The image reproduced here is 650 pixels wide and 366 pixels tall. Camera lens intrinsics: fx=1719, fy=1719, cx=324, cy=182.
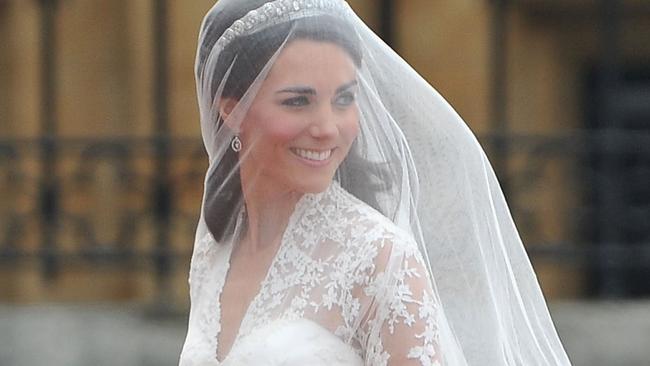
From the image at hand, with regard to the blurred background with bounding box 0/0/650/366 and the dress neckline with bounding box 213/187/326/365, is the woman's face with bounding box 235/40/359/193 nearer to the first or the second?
the dress neckline with bounding box 213/187/326/365

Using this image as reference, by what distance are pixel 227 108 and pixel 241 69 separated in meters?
0.10

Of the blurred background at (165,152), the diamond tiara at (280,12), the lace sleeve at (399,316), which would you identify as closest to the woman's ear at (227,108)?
the diamond tiara at (280,12)

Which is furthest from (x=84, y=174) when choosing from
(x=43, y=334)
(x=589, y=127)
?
(x=589, y=127)

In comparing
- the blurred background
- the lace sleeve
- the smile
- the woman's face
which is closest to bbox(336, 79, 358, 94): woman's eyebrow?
the woman's face

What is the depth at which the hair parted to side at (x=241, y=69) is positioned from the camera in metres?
2.82

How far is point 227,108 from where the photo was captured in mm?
2953

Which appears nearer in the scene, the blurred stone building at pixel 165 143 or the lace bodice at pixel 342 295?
the lace bodice at pixel 342 295

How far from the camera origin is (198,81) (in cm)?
305

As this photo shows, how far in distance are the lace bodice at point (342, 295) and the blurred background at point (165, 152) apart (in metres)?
4.76

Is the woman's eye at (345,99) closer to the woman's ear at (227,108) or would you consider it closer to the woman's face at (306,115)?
the woman's face at (306,115)

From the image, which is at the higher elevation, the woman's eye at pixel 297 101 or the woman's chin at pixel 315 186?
the woman's eye at pixel 297 101

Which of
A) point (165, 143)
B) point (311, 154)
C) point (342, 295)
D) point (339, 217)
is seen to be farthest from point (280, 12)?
point (165, 143)

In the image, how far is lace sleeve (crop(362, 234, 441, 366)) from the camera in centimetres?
266

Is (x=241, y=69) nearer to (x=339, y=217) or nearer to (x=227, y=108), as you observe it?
(x=227, y=108)
